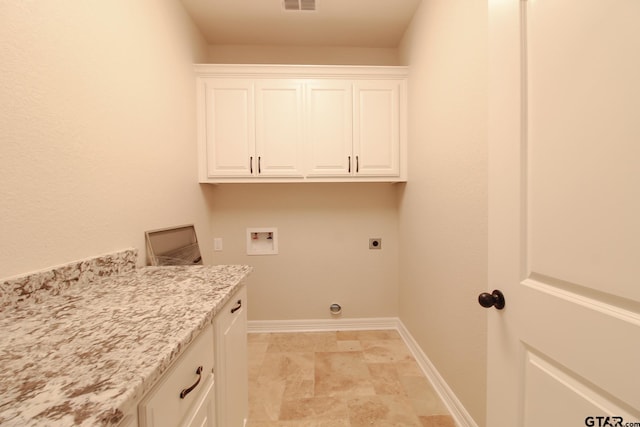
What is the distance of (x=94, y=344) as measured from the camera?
567mm

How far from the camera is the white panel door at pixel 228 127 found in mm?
2129

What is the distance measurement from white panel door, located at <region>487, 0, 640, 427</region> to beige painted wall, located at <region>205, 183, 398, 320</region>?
1663 mm

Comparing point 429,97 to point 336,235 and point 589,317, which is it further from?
point 589,317

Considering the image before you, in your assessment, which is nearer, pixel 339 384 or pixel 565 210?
pixel 565 210

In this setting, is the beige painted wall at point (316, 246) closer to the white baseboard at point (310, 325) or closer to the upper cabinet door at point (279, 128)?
the white baseboard at point (310, 325)

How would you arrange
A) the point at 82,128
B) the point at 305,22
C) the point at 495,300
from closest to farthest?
the point at 495,300 → the point at 82,128 → the point at 305,22

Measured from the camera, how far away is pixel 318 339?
2.31m

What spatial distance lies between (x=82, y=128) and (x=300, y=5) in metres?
1.76

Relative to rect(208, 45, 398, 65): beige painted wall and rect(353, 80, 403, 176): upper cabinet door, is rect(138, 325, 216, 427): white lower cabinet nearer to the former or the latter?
rect(353, 80, 403, 176): upper cabinet door

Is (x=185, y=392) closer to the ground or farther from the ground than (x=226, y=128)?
closer to the ground

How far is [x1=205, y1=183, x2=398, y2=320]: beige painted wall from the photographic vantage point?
2.46 metres

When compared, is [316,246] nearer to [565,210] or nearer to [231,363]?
[231,363]

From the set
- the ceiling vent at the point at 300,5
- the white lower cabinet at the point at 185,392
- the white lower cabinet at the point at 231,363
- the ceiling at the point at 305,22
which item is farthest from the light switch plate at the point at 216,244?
the ceiling vent at the point at 300,5

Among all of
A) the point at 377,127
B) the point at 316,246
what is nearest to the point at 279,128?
the point at 377,127
